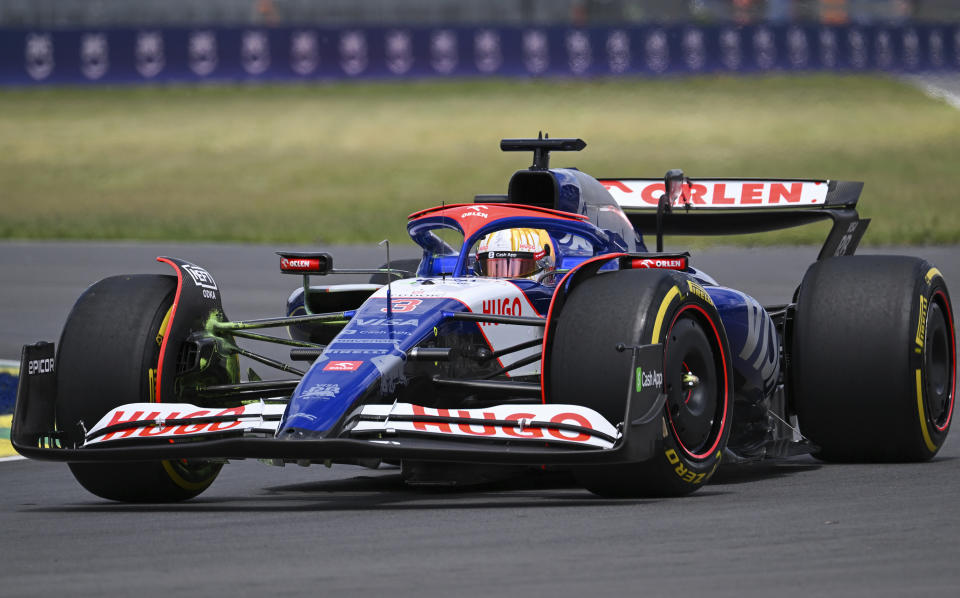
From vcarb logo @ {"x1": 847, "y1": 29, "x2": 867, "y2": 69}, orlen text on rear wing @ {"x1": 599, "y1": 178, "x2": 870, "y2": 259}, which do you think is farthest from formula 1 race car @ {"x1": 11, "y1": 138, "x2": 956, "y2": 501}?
vcarb logo @ {"x1": 847, "y1": 29, "x2": 867, "y2": 69}

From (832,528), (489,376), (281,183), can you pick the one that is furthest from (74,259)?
(832,528)

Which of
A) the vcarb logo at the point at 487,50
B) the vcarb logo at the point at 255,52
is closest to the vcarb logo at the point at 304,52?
the vcarb logo at the point at 255,52

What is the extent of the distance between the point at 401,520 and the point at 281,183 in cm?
2856

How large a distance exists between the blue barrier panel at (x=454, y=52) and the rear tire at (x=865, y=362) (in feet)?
112

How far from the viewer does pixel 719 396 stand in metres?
8.40

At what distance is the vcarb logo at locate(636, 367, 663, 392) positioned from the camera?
752cm

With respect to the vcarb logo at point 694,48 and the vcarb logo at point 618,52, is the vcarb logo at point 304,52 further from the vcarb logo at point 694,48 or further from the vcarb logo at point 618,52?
the vcarb logo at point 694,48

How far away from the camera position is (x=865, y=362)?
924cm

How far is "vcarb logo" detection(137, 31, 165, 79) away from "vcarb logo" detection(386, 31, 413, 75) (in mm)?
5869

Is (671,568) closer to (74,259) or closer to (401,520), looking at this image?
(401,520)

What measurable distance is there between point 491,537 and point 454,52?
3792cm

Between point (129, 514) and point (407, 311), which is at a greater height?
point (407, 311)

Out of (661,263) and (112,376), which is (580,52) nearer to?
(661,263)

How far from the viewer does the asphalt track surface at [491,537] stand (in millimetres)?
5793
